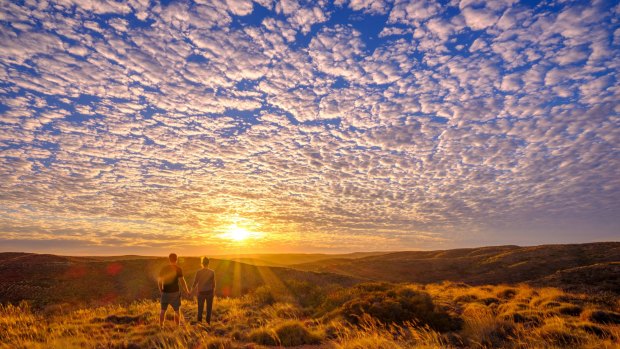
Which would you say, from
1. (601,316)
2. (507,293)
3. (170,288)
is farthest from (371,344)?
(507,293)

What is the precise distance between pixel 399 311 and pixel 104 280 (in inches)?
1380

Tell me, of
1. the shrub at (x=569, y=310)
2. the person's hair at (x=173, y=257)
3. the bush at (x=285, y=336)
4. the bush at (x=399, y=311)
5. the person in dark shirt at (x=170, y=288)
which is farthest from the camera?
the shrub at (x=569, y=310)

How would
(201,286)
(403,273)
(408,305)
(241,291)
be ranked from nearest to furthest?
(201,286), (408,305), (241,291), (403,273)

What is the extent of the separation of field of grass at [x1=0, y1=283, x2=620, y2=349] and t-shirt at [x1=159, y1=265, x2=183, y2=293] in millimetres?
1189

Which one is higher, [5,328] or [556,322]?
[556,322]

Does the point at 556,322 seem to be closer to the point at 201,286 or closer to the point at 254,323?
the point at 254,323

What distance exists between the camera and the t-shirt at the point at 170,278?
11.4 metres

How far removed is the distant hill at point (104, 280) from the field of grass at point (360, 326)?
13.3 metres

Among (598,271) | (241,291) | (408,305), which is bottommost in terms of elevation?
(241,291)

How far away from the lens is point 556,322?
1028 cm

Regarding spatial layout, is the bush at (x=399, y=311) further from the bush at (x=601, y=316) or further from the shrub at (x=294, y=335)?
the bush at (x=601, y=316)

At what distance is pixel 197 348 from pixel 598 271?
30517 millimetres

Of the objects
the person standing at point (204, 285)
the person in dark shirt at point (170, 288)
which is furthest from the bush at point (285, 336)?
the person standing at point (204, 285)

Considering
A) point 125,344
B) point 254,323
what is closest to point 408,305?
point 254,323
